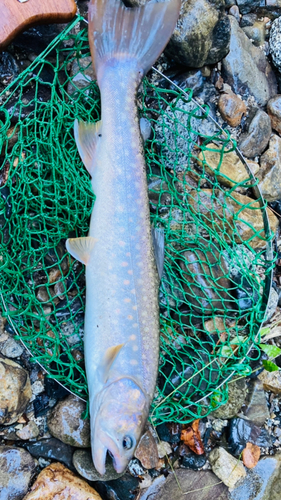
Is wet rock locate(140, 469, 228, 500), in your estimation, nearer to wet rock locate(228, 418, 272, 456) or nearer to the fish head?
wet rock locate(228, 418, 272, 456)

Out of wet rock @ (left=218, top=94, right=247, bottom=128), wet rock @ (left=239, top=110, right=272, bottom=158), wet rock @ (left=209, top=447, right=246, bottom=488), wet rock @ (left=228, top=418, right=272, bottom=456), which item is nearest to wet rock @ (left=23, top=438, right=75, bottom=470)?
wet rock @ (left=209, top=447, right=246, bottom=488)

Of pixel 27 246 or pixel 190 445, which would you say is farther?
pixel 190 445

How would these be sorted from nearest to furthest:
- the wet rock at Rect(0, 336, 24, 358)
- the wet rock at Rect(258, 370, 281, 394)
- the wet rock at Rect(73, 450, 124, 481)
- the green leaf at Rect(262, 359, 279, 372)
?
the wet rock at Rect(73, 450, 124, 481)
the wet rock at Rect(0, 336, 24, 358)
the green leaf at Rect(262, 359, 279, 372)
the wet rock at Rect(258, 370, 281, 394)

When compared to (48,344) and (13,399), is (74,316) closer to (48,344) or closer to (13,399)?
(48,344)

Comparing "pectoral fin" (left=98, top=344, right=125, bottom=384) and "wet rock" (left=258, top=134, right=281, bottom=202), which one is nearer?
"pectoral fin" (left=98, top=344, right=125, bottom=384)

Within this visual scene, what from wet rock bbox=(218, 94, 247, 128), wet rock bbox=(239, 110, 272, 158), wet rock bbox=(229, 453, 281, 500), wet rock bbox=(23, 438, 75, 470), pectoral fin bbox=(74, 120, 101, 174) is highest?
pectoral fin bbox=(74, 120, 101, 174)

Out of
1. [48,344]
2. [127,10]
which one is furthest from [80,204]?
[127,10]
